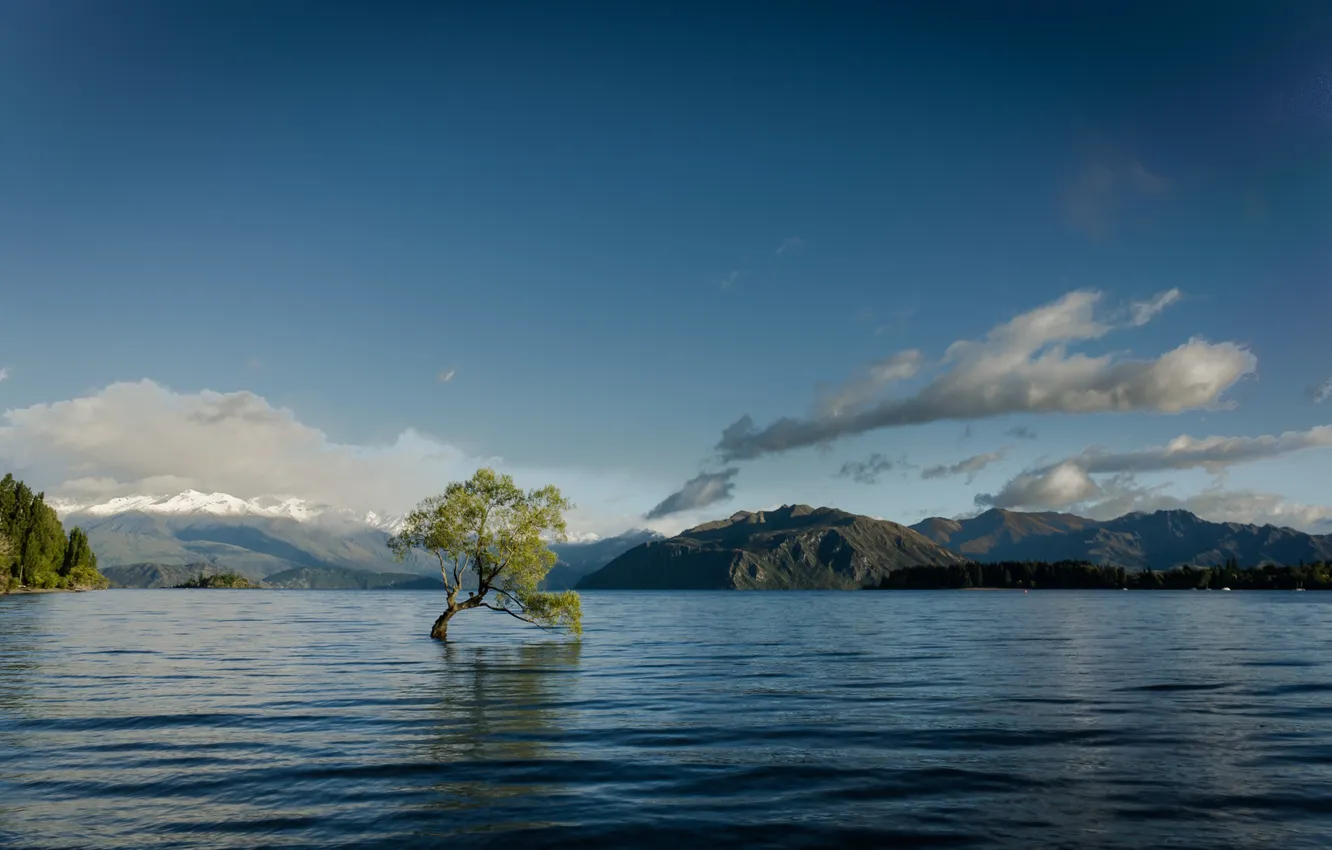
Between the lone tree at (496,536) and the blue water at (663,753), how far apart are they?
41.1 ft

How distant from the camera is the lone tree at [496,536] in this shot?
7762 centimetres

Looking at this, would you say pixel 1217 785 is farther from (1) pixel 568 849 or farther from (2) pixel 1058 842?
(1) pixel 568 849

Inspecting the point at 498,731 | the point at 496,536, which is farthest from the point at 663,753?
the point at 496,536

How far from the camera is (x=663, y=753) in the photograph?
31.0 meters

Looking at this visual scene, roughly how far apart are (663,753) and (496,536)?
164 feet

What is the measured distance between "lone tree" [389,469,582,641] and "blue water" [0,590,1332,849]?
41.1 feet

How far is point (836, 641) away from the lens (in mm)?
94250

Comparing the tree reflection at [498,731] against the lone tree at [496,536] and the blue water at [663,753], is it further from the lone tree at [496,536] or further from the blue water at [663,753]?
the lone tree at [496,536]

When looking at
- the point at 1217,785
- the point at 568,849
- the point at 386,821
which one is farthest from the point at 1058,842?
the point at 386,821

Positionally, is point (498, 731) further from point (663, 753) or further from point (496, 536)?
point (496, 536)

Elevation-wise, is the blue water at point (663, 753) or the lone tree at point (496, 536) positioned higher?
the lone tree at point (496, 536)

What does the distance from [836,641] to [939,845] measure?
7665cm

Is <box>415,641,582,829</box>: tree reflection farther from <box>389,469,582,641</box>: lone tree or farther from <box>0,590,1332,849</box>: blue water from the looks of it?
<box>389,469,582,641</box>: lone tree

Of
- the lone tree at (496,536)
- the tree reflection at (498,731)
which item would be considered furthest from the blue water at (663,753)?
the lone tree at (496,536)
